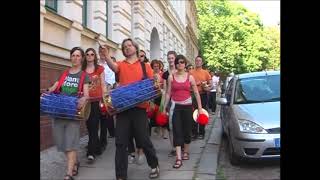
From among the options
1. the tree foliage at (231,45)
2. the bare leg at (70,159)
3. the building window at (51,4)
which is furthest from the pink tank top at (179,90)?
the tree foliage at (231,45)

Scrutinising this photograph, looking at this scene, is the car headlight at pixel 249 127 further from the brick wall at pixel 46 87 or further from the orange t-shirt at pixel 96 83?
the brick wall at pixel 46 87

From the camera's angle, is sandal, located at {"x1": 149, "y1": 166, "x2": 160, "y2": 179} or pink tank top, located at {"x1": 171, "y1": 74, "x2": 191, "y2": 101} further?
pink tank top, located at {"x1": 171, "y1": 74, "x2": 191, "y2": 101}

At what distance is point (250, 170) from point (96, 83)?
2.67m

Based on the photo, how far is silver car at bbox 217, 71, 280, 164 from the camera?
735cm

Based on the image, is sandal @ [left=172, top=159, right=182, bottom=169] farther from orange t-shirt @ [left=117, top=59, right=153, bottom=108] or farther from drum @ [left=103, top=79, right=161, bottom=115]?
drum @ [left=103, top=79, right=161, bottom=115]

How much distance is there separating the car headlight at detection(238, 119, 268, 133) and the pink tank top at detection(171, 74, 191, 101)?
94 cm

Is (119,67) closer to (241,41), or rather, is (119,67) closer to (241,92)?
(241,92)

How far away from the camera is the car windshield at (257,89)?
8484 millimetres

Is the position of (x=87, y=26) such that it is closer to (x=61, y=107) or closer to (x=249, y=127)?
(x=249, y=127)

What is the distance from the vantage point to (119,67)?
21.7 ft

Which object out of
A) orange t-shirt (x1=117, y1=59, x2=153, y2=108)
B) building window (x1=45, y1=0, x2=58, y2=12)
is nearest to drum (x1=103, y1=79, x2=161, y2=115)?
orange t-shirt (x1=117, y1=59, x2=153, y2=108)

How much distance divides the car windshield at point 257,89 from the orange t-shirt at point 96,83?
2373 mm
